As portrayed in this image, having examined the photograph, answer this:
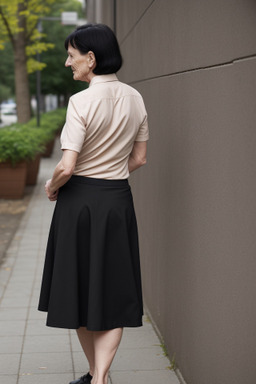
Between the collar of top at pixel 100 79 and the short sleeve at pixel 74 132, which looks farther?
the collar of top at pixel 100 79

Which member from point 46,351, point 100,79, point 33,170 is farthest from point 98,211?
point 33,170

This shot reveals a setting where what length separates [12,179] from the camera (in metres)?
13.0

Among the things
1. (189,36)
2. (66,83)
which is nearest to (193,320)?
(189,36)

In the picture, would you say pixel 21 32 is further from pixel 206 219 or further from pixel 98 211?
pixel 206 219

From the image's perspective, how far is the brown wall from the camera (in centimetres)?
264

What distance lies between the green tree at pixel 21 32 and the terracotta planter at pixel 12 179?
8551 millimetres

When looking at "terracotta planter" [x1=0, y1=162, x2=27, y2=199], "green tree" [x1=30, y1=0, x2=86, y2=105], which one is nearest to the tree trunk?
"terracotta planter" [x1=0, y1=162, x2=27, y2=199]

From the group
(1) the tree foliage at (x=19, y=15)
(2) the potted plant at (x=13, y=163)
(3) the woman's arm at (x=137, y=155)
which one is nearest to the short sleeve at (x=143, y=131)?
(3) the woman's arm at (x=137, y=155)

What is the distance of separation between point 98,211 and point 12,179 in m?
9.73

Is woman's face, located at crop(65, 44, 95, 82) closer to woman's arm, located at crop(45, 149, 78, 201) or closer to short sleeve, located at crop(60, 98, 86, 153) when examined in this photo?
short sleeve, located at crop(60, 98, 86, 153)

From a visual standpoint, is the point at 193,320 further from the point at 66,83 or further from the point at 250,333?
the point at 66,83

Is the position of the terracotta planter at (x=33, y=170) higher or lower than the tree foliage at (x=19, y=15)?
lower

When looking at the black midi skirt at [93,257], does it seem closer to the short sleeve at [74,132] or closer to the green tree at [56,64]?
the short sleeve at [74,132]

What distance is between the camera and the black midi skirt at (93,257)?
136 inches
